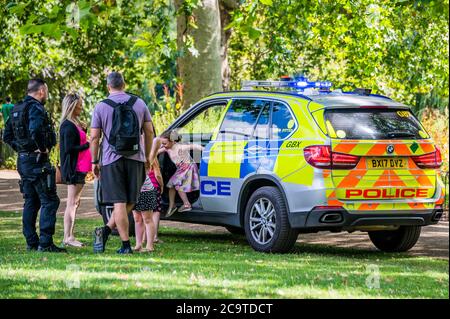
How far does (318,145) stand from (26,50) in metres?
17.1

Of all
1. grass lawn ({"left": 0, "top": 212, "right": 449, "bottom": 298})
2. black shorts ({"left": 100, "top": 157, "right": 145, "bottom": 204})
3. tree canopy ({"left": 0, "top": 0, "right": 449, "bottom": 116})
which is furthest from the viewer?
tree canopy ({"left": 0, "top": 0, "right": 449, "bottom": 116})

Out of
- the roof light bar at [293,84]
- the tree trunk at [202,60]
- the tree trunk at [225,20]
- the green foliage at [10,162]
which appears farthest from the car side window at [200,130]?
the green foliage at [10,162]

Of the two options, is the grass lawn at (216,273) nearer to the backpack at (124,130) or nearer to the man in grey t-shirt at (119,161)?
the man in grey t-shirt at (119,161)

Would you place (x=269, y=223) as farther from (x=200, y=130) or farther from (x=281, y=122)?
(x=200, y=130)

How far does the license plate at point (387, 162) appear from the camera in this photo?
38.6 feet

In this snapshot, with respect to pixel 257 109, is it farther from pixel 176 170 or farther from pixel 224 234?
pixel 224 234

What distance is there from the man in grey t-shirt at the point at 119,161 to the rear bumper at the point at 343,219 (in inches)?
66.7

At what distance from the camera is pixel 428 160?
12180mm

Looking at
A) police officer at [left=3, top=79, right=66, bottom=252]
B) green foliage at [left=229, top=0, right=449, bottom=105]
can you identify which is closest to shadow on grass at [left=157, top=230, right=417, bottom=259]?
police officer at [left=3, top=79, right=66, bottom=252]

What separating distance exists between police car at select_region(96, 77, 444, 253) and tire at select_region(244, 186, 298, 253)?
1 cm

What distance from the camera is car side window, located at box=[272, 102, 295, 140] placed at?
1217 centimetres

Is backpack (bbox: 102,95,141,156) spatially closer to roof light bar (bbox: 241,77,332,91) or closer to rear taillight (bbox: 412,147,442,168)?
roof light bar (bbox: 241,77,332,91)
